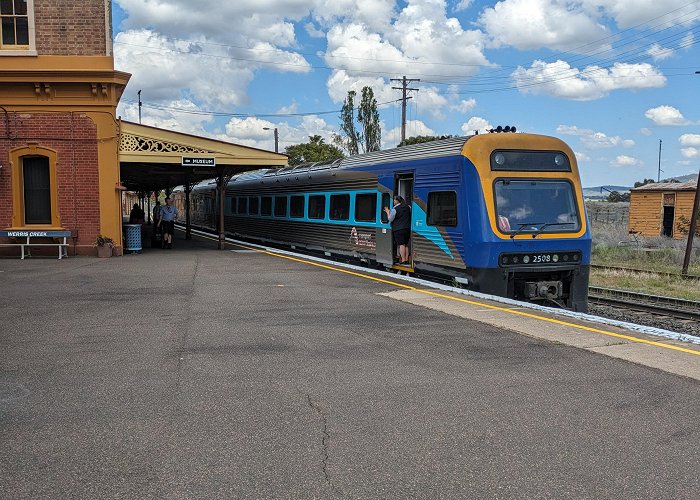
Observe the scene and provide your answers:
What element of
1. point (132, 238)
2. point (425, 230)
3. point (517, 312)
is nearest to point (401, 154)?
point (425, 230)

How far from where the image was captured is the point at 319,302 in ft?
30.2

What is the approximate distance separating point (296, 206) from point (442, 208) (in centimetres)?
866

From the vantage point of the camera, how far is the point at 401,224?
13.2 m

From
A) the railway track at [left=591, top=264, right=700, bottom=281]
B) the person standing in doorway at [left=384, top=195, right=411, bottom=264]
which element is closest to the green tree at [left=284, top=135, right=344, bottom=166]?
the railway track at [left=591, top=264, right=700, bottom=281]

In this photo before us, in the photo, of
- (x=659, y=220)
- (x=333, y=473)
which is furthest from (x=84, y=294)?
(x=659, y=220)

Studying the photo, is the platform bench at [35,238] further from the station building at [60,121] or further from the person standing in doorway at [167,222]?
the person standing in doorway at [167,222]

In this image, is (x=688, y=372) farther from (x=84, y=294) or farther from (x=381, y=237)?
(x=381, y=237)

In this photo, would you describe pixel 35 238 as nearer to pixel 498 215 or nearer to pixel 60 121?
pixel 60 121

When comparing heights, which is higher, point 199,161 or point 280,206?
point 199,161

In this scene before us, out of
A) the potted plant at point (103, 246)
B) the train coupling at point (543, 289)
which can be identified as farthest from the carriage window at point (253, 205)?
the train coupling at point (543, 289)

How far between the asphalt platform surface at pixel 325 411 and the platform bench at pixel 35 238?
736 centimetres

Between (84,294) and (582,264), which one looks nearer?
(84,294)

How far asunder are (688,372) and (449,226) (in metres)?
6.21

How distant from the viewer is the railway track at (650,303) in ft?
42.5
